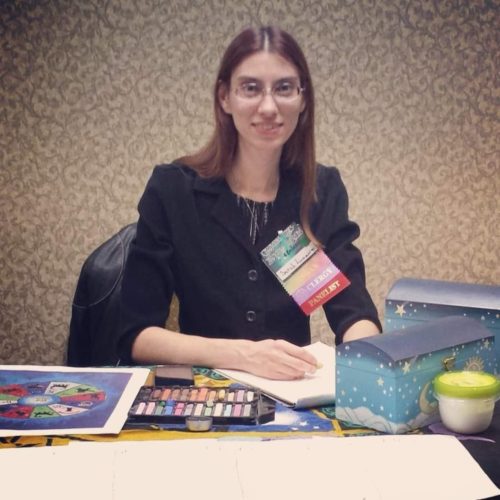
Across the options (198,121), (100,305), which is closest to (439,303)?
(100,305)

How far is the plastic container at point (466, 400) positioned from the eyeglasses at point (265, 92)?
2.84 ft

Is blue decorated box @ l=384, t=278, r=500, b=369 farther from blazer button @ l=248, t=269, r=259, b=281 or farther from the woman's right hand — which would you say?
blazer button @ l=248, t=269, r=259, b=281

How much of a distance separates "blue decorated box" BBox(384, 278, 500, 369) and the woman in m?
0.26

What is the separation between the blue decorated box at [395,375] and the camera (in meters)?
0.95

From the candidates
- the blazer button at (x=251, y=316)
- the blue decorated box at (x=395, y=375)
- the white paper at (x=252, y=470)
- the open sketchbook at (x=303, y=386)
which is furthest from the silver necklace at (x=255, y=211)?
the white paper at (x=252, y=470)

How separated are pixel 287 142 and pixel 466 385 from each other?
973 millimetres

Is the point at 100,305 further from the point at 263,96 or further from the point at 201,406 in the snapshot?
the point at 201,406

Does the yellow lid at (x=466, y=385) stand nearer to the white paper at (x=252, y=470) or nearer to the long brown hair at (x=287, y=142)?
the white paper at (x=252, y=470)

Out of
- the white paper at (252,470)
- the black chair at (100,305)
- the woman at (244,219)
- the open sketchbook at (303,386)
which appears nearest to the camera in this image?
the white paper at (252,470)

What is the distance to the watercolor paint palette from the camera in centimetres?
97

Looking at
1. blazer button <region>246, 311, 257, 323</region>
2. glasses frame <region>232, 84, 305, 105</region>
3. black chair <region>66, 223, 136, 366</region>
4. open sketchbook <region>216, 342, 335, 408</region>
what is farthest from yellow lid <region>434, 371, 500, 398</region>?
black chair <region>66, 223, 136, 366</region>

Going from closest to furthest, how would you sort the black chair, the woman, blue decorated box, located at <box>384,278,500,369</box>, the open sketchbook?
the open sketchbook, blue decorated box, located at <box>384,278,500,369</box>, the woman, the black chair

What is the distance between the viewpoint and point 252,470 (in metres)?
0.81

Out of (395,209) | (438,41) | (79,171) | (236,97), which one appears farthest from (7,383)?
(438,41)
